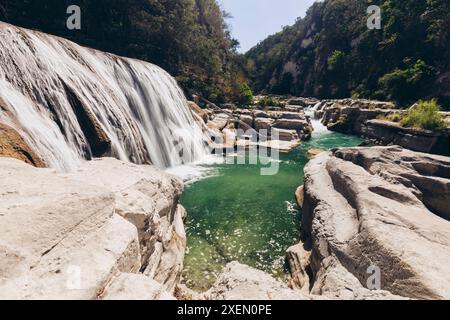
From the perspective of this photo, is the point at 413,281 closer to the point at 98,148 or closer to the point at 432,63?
the point at 98,148

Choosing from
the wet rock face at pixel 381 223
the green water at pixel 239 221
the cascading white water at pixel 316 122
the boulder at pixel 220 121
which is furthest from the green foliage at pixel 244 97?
the wet rock face at pixel 381 223

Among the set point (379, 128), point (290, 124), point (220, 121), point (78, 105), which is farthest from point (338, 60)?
point (78, 105)

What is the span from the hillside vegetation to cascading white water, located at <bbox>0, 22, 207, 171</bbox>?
33156mm

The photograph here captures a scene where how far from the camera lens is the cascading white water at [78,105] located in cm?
927

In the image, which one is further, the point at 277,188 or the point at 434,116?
the point at 434,116

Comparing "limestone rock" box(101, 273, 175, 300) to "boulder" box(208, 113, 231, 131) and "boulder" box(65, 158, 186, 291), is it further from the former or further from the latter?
"boulder" box(208, 113, 231, 131)

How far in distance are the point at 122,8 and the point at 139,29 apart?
288cm

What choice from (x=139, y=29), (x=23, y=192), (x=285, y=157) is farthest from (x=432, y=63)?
(x=23, y=192)

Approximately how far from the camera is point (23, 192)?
4.54 meters

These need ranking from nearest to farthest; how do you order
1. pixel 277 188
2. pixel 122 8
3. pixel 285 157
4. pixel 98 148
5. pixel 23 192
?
pixel 23 192 → pixel 98 148 → pixel 277 188 → pixel 285 157 → pixel 122 8

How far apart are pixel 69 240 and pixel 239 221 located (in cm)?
755

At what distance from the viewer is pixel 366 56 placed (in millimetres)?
52781

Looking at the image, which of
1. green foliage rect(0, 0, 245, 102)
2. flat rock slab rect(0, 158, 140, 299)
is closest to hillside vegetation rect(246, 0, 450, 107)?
green foliage rect(0, 0, 245, 102)
